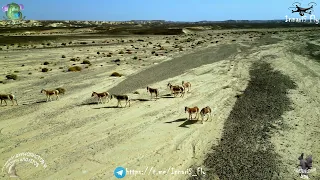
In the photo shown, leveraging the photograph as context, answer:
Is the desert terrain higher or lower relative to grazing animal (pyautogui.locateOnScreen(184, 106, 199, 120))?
lower

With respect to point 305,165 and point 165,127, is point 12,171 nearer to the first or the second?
point 165,127

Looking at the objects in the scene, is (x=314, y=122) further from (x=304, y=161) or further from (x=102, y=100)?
(x=102, y=100)

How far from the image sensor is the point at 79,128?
57.2 feet

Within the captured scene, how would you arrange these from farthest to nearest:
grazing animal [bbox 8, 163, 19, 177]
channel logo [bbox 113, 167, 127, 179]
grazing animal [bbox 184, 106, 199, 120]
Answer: grazing animal [bbox 184, 106, 199, 120], grazing animal [bbox 8, 163, 19, 177], channel logo [bbox 113, 167, 127, 179]

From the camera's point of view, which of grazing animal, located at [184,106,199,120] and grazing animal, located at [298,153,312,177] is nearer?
A: grazing animal, located at [298,153,312,177]

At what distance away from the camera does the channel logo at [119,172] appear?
39.8 ft

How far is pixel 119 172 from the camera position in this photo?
12.4m

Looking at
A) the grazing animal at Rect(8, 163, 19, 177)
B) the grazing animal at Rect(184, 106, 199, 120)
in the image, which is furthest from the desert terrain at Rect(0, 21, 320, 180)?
the grazing animal at Rect(184, 106, 199, 120)

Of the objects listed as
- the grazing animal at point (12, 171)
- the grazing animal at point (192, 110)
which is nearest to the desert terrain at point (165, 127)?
the grazing animal at point (12, 171)

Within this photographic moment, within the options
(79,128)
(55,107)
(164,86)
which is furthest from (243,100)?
(55,107)

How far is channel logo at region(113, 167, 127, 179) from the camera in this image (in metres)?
12.1

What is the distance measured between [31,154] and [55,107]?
792 cm

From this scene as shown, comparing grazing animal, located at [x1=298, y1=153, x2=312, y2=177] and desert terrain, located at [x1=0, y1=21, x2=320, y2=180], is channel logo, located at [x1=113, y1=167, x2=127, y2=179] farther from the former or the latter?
grazing animal, located at [x1=298, y1=153, x2=312, y2=177]

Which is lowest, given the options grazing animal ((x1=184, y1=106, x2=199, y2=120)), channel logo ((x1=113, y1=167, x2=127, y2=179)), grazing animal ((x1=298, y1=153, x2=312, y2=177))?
channel logo ((x1=113, y1=167, x2=127, y2=179))
